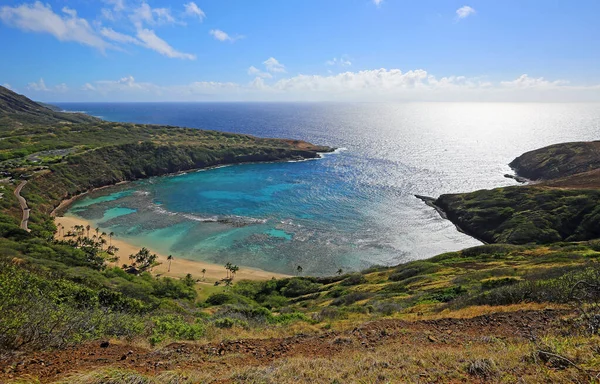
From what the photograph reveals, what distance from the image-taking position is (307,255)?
6056 centimetres

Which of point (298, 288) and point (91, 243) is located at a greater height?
point (91, 243)

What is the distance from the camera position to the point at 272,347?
47.8ft

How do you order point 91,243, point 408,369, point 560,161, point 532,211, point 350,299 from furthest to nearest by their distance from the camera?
point 560,161
point 532,211
point 91,243
point 350,299
point 408,369

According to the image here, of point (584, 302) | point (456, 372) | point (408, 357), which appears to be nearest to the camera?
point (456, 372)

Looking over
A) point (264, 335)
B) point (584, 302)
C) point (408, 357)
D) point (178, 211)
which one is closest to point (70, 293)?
point (264, 335)

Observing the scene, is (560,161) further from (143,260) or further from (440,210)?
(143,260)

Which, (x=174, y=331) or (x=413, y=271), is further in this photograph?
(x=413, y=271)

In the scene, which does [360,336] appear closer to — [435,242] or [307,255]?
[307,255]

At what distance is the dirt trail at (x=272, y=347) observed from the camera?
427 inches

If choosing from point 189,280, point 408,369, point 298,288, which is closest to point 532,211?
point 298,288

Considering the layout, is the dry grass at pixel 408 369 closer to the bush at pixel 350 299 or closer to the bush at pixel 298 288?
the bush at pixel 350 299

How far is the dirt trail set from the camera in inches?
427

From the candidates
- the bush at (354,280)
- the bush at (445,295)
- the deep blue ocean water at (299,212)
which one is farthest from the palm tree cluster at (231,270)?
the bush at (445,295)

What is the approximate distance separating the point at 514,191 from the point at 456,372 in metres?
85.7
